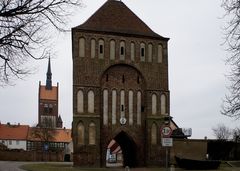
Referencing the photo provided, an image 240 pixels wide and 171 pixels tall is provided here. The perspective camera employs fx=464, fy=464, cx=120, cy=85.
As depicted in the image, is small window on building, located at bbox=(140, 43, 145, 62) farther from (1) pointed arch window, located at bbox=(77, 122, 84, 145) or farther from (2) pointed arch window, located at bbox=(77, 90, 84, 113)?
(1) pointed arch window, located at bbox=(77, 122, 84, 145)

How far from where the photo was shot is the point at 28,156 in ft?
221

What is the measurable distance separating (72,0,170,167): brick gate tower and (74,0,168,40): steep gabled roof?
0.11ft

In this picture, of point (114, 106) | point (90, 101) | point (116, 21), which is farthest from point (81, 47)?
point (114, 106)

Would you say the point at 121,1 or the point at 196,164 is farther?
the point at 121,1

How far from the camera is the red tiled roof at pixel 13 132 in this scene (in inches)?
4934

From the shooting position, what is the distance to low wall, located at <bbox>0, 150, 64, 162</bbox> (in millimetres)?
65194

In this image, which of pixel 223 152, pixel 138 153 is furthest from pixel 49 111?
pixel 138 153

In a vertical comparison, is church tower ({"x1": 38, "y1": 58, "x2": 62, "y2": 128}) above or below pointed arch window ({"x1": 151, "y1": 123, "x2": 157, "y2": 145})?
above

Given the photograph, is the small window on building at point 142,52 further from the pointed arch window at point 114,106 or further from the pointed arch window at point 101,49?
the pointed arch window at point 114,106

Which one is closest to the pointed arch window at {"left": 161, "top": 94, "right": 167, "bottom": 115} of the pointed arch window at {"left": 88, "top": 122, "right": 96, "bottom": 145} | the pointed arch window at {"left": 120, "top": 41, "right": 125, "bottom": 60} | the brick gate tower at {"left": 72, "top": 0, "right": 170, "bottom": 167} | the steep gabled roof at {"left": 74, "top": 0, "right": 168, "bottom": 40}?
the brick gate tower at {"left": 72, "top": 0, "right": 170, "bottom": 167}

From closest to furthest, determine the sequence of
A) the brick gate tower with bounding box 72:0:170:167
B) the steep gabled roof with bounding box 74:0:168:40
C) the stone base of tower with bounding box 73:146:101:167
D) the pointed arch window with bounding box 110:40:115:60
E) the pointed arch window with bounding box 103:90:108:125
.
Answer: the stone base of tower with bounding box 73:146:101:167 → the brick gate tower with bounding box 72:0:170:167 → the pointed arch window with bounding box 103:90:108:125 → the pointed arch window with bounding box 110:40:115:60 → the steep gabled roof with bounding box 74:0:168:40

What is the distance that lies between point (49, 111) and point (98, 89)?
10441cm

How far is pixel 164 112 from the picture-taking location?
135 feet

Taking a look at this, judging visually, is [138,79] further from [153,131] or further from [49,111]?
[49,111]
